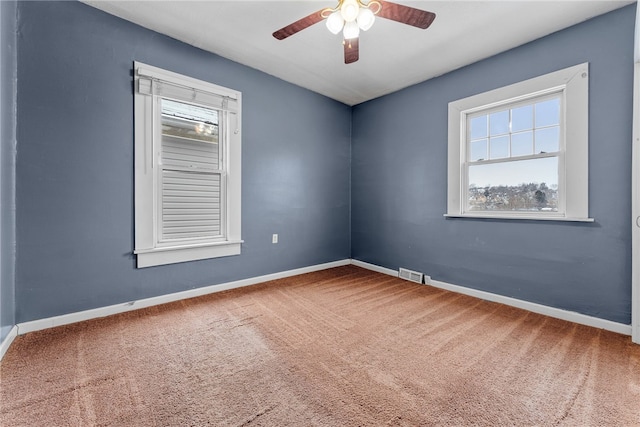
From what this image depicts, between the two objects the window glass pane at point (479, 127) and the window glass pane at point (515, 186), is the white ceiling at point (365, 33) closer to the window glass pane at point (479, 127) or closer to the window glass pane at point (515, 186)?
the window glass pane at point (479, 127)

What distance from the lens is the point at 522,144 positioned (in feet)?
9.15

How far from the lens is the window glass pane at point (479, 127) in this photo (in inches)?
121

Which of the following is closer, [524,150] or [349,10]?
[349,10]

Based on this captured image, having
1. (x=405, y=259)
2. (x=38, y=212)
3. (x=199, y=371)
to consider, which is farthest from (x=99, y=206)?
(x=405, y=259)

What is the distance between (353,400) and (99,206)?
252 centimetres

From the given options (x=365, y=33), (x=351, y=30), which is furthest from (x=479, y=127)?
(x=351, y=30)

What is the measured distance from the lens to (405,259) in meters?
3.76

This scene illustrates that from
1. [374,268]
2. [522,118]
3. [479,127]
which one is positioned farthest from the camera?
[374,268]

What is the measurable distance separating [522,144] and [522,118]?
0.27 metres

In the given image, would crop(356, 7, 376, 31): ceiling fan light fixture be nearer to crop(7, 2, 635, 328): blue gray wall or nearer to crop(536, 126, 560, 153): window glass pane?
crop(7, 2, 635, 328): blue gray wall

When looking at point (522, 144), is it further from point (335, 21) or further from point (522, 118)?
point (335, 21)

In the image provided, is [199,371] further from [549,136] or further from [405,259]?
[549,136]

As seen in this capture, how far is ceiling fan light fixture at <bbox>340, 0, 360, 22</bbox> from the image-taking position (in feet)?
5.61

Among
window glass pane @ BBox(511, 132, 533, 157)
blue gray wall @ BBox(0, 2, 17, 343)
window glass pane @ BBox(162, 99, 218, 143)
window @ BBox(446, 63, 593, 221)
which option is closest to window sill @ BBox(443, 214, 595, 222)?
window @ BBox(446, 63, 593, 221)
